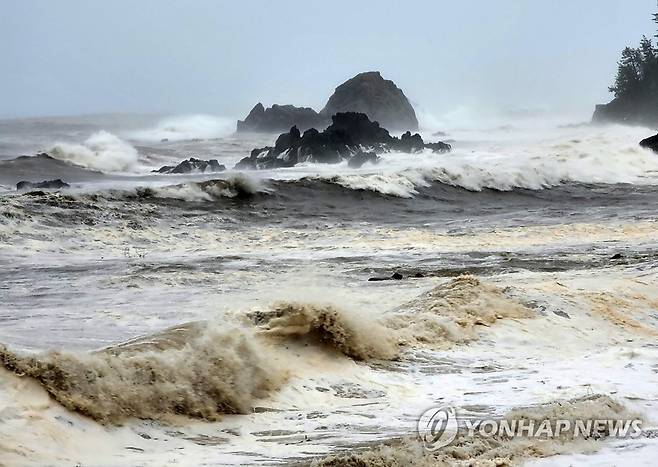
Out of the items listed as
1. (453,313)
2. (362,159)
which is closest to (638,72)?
(362,159)

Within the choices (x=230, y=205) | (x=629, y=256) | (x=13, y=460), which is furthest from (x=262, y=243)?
(x=13, y=460)

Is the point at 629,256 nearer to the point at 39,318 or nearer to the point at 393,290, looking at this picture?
the point at 393,290

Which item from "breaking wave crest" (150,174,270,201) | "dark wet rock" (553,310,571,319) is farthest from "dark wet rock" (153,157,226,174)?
"dark wet rock" (553,310,571,319)

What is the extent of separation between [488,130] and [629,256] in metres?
64.3

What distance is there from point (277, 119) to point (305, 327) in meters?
68.8

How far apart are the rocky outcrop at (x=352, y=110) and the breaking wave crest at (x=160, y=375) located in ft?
214

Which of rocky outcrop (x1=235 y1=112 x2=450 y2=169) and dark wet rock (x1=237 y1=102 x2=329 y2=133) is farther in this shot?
dark wet rock (x1=237 y1=102 x2=329 y2=133)

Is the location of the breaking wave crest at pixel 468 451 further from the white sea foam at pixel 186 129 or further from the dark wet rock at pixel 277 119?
the dark wet rock at pixel 277 119

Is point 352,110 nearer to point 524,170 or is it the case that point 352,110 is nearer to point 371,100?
point 371,100

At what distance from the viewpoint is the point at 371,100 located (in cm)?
7225

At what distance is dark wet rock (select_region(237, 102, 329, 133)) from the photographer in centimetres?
7338

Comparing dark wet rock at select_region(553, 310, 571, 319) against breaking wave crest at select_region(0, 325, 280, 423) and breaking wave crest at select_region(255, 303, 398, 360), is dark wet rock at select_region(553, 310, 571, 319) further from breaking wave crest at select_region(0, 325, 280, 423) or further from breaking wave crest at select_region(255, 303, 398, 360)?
breaking wave crest at select_region(0, 325, 280, 423)

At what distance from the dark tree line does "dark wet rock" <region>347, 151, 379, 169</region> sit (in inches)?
1366

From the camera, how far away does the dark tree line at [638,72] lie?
206ft
